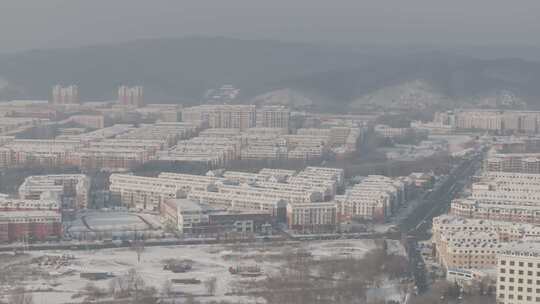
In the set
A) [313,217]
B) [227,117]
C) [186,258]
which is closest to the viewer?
[186,258]

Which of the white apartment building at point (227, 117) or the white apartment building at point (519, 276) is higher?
the white apartment building at point (227, 117)

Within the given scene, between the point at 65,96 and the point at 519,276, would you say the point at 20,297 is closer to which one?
the point at 519,276

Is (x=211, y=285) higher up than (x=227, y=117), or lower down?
lower down

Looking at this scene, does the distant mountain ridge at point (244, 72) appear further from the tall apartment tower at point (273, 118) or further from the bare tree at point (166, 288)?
the bare tree at point (166, 288)

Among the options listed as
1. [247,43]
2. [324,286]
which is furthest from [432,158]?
[247,43]

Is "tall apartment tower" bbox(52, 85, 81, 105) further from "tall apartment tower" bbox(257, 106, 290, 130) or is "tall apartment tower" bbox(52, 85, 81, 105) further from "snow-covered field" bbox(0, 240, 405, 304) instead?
"snow-covered field" bbox(0, 240, 405, 304)

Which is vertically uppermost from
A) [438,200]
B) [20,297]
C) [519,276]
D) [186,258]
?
[438,200]

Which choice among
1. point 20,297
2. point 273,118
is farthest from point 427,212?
point 273,118

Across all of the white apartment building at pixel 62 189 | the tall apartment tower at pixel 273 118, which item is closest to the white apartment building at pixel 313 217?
the white apartment building at pixel 62 189
